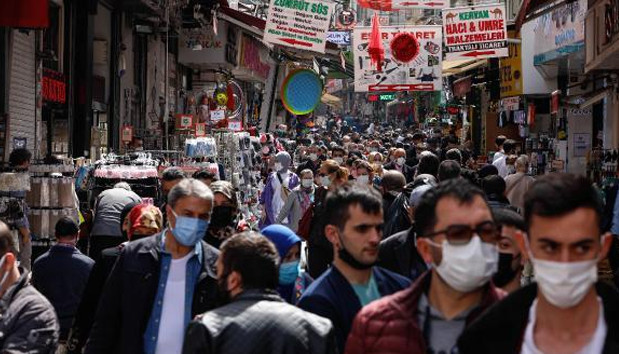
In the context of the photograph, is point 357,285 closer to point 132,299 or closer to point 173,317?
point 173,317

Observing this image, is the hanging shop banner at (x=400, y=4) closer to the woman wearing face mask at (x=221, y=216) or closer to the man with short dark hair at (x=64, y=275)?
the man with short dark hair at (x=64, y=275)

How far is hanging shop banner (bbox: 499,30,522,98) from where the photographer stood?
27.8m

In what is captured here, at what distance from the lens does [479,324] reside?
12.2ft

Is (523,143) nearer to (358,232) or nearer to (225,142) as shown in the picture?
(225,142)

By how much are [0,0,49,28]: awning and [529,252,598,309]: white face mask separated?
11.5m

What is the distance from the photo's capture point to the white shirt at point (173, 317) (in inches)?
226

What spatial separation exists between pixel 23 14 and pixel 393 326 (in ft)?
36.0

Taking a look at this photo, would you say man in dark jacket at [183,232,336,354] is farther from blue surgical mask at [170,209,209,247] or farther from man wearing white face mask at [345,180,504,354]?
blue surgical mask at [170,209,209,247]

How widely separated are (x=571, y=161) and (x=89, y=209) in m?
12.3

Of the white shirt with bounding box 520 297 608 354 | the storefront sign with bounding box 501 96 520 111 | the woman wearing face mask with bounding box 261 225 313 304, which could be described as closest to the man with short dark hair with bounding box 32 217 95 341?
the woman wearing face mask with bounding box 261 225 313 304

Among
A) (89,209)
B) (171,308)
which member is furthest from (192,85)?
(171,308)

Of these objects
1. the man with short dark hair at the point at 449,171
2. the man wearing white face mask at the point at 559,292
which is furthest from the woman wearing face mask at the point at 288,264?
the man with short dark hair at the point at 449,171

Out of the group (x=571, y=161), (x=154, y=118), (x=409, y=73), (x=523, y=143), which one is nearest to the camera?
(x=571, y=161)

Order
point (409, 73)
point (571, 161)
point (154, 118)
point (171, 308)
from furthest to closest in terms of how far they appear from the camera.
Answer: point (409, 73) → point (154, 118) → point (571, 161) → point (171, 308)
